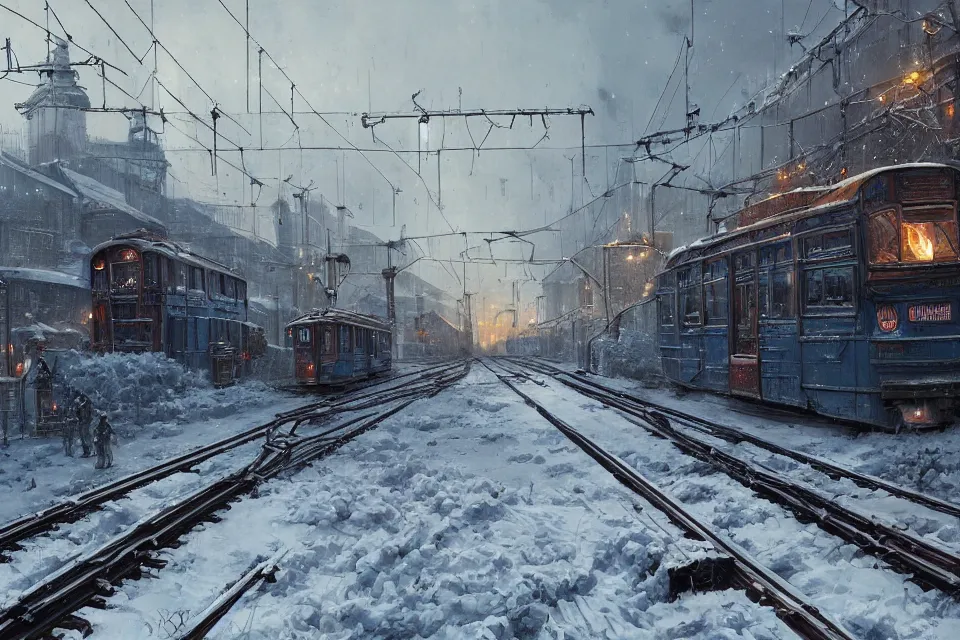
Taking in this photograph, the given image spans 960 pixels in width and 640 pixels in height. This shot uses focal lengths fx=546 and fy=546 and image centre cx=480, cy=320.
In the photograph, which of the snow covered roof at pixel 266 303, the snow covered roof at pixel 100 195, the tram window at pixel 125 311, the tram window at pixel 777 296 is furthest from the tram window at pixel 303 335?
the snow covered roof at pixel 100 195

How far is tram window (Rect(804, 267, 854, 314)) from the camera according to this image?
28.7 feet

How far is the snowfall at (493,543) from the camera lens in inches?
132

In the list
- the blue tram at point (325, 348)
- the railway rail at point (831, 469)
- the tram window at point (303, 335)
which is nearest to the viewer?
the railway rail at point (831, 469)

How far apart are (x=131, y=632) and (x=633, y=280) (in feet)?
161

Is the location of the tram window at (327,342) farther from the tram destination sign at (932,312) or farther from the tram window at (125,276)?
the tram destination sign at (932,312)

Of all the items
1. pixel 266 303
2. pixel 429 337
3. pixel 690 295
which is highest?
pixel 266 303

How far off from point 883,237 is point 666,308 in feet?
25.5

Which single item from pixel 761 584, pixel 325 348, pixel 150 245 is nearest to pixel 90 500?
pixel 761 584

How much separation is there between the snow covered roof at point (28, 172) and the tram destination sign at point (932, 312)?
4472 cm

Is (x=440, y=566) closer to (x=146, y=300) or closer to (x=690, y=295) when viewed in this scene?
(x=690, y=295)

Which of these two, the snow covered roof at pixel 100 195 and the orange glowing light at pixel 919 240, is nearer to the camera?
the orange glowing light at pixel 919 240

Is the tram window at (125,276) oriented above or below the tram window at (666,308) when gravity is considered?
above

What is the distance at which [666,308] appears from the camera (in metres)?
16.1

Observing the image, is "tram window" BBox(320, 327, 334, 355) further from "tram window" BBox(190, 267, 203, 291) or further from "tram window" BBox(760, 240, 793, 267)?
"tram window" BBox(760, 240, 793, 267)
